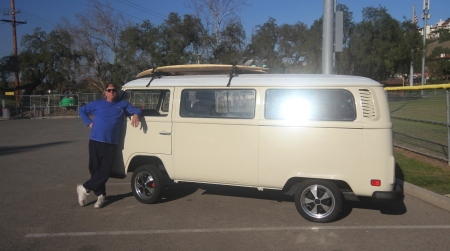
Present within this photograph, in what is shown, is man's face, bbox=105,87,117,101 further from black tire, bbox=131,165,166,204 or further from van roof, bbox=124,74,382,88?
black tire, bbox=131,165,166,204

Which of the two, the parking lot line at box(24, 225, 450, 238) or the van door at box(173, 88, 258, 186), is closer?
the parking lot line at box(24, 225, 450, 238)

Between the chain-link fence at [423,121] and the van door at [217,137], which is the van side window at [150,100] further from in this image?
the chain-link fence at [423,121]

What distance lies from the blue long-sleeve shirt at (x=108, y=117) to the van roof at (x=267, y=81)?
49 cm

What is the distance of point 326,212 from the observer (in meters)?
5.17

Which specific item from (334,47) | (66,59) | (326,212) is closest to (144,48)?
(66,59)

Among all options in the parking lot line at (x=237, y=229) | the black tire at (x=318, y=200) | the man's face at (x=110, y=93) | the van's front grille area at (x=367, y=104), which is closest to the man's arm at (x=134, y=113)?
the man's face at (x=110, y=93)

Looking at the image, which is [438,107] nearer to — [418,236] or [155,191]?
[418,236]

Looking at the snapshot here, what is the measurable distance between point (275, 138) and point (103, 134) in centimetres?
259

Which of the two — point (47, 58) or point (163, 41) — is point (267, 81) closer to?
point (163, 41)

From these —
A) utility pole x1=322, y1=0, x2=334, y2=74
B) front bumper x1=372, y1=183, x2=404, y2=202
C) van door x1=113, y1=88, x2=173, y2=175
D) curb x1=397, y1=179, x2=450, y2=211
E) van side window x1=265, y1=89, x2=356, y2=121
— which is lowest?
curb x1=397, y1=179, x2=450, y2=211

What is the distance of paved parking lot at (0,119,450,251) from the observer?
4.54 meters

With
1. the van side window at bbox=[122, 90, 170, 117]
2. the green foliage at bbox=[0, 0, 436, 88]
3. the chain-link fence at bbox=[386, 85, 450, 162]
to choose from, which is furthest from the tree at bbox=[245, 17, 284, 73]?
the van side window at bbox=[122, 90, 170, 117]

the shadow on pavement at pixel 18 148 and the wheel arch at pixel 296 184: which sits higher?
the wheel arch at pixel 296 184

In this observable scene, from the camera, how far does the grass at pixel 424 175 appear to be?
6.64m
